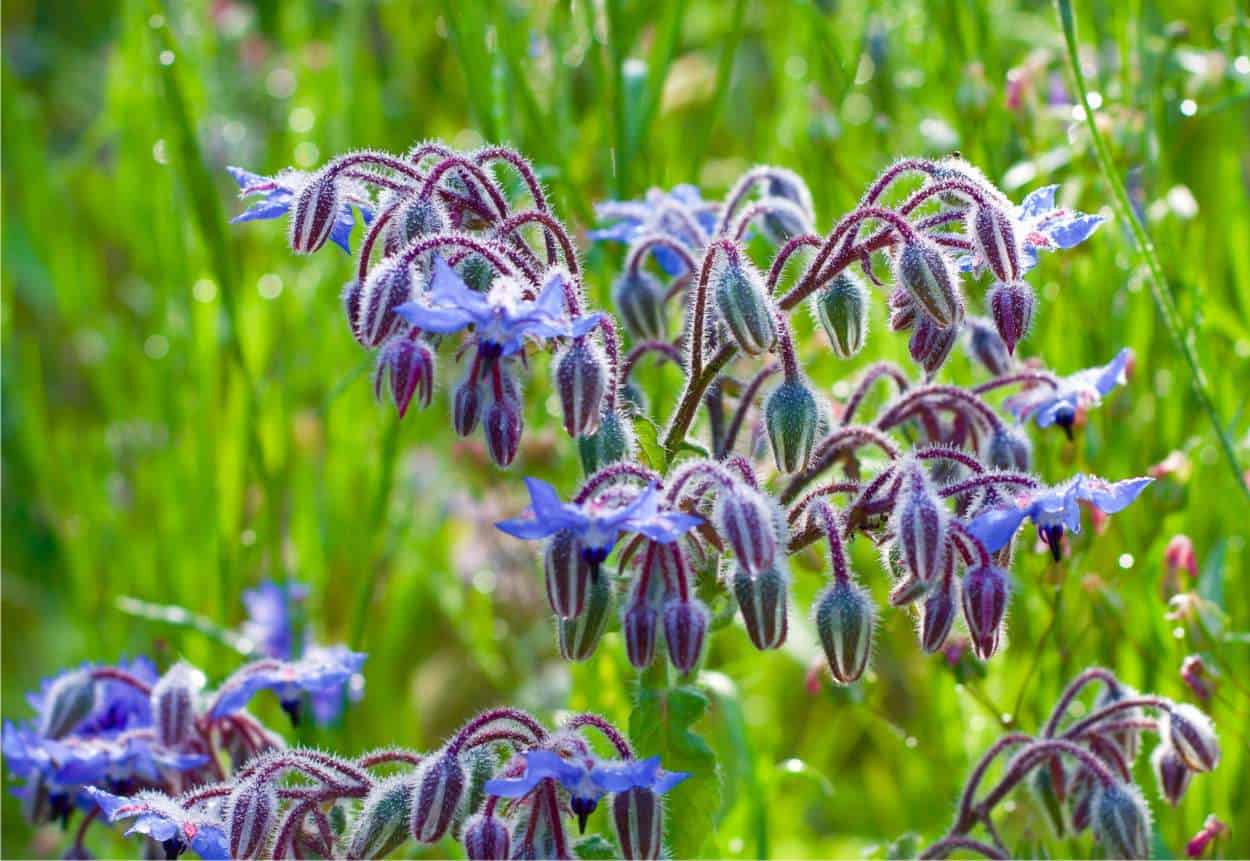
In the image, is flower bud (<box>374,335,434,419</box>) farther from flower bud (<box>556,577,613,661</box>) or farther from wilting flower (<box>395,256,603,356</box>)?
flower bud (<box>556,577,613,661</box>)

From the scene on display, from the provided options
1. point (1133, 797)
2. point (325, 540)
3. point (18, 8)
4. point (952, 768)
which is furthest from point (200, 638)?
point (18, 8)

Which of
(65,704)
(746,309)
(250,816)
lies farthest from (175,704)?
(746,309)

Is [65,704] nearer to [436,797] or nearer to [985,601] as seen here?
[436,797]

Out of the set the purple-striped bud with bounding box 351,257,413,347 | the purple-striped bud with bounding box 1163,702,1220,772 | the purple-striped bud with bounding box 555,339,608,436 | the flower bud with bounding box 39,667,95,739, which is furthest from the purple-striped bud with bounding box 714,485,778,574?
the flower bud with bounding box 39,667,95,739

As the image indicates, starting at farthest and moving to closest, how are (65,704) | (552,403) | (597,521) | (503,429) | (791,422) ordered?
1. (552,403)
2. (65,704)
3. (791,422)
4. (503,429)
5. (597,521)

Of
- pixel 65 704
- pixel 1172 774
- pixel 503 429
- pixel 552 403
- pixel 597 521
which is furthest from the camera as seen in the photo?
pixel 552 403

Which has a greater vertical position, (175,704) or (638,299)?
(638,299)
